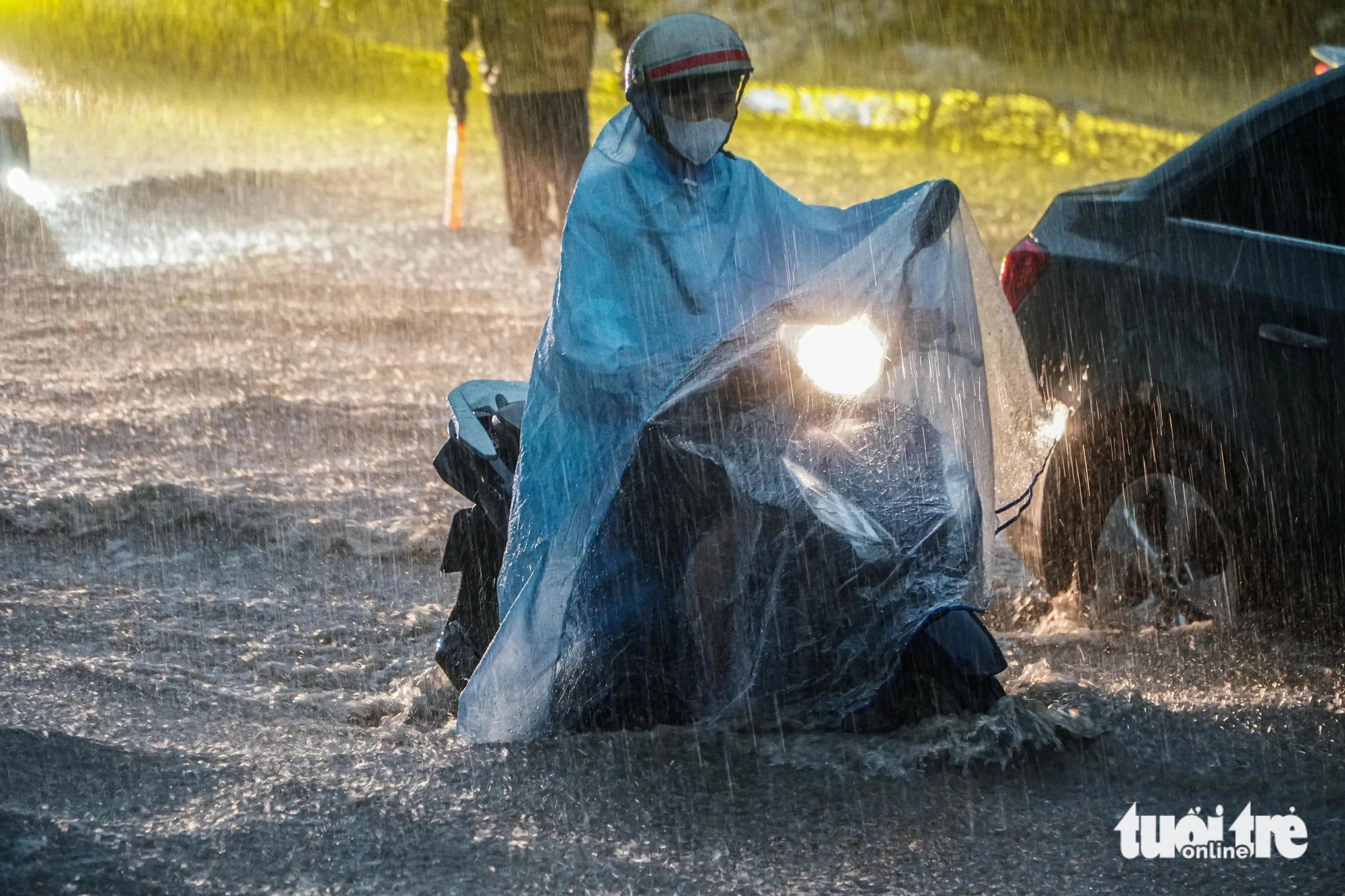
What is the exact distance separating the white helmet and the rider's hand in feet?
21.2

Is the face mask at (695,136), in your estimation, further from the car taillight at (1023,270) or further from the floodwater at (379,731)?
the floodwater at (379,731)

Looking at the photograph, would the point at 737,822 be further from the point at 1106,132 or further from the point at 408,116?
the point at 408,116

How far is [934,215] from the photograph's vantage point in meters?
3.45

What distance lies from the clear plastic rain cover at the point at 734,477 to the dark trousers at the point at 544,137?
5860 mm

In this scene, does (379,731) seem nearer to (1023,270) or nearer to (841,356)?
(841,356)

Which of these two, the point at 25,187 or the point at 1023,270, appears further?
the point at 25,187

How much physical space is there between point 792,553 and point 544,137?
6.60m

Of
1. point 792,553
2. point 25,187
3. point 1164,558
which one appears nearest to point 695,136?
point 792,553

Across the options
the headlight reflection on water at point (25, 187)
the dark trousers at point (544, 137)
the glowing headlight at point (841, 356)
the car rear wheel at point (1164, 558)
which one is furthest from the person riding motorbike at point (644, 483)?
the headlight reflection on water at point (25, 187)

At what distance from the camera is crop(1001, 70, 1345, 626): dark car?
152 inches

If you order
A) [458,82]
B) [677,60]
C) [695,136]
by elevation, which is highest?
[458,82]

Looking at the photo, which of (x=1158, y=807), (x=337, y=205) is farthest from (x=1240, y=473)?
(x=337, y=205)

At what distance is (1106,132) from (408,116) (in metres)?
7.45

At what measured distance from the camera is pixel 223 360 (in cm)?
790
